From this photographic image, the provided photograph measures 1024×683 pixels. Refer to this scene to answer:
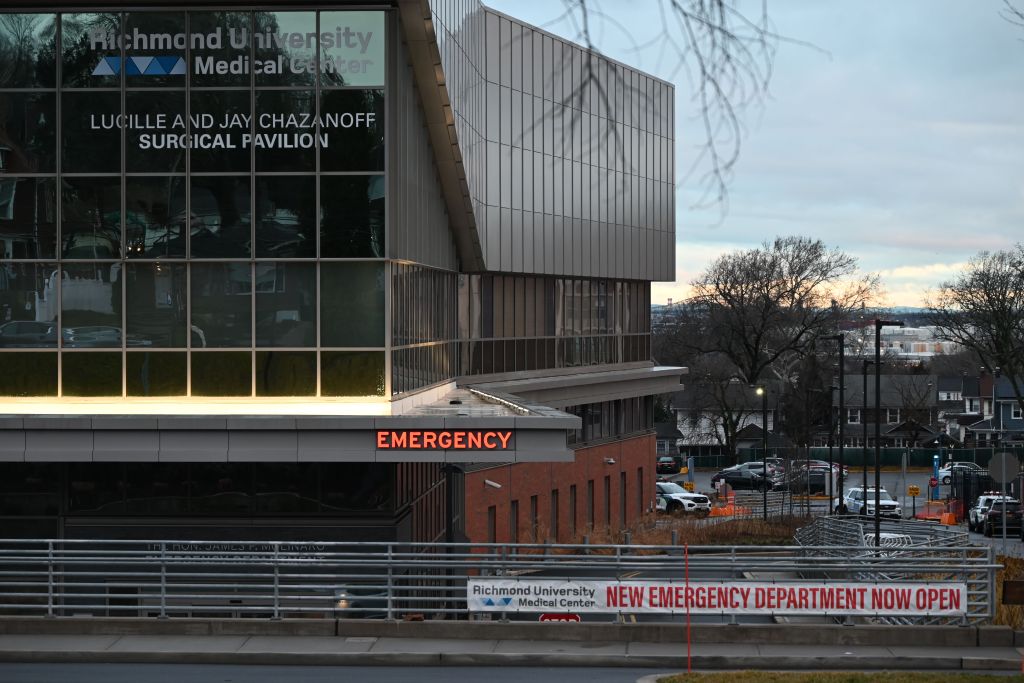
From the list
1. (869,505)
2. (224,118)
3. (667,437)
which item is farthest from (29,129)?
(667,437)

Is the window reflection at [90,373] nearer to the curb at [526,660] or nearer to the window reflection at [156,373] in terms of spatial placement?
the window reflection at [156,373]

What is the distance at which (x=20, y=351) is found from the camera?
25.2 metres

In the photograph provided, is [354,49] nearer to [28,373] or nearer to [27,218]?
[27,218]

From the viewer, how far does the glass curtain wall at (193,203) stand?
80.8 feet

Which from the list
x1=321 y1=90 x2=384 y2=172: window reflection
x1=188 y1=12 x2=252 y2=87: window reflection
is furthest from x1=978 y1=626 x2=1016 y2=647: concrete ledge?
x1=188 y1=12 x2=252 y2=87: window reflection

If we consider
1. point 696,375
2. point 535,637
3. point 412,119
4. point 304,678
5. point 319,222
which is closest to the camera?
point 304,678

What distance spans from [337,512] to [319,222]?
539cm

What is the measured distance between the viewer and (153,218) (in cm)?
2491

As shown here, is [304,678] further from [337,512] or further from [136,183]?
[136,183]

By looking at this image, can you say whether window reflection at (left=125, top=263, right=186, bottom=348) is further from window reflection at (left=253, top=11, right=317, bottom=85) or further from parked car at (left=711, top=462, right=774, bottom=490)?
parked car at (left=711, top=462, right=774, bottom=490)

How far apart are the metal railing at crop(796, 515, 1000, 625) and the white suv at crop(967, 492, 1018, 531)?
1480cm

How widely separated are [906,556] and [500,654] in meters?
9.10

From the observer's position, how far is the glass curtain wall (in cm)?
2462

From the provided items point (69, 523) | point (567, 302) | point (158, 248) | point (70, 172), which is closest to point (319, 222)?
point (158, 248)
